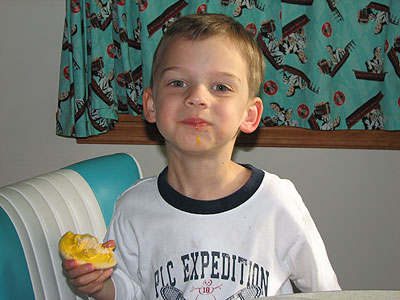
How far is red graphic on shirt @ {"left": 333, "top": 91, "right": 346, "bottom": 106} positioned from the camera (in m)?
2.06

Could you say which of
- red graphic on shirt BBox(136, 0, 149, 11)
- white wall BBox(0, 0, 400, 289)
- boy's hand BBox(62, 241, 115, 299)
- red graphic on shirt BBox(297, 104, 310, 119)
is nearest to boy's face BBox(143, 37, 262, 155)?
boy's hand BBox(62, 241, 115, 299)

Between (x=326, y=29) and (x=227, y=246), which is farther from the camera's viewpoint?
(x=326, y=29)

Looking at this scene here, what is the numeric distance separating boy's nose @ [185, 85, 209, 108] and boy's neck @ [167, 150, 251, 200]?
0.17 metres

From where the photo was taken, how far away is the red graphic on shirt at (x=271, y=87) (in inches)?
81.1

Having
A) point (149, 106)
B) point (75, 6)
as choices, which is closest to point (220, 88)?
point (149, 106)

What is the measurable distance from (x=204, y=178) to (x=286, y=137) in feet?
3.84

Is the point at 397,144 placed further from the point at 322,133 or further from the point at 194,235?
the point at 194,235

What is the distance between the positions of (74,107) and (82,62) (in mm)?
210

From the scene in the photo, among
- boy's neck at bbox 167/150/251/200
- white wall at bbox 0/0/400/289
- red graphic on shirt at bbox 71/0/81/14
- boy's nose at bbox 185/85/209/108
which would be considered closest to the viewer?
boy's nose at bbox 185/85/209/108

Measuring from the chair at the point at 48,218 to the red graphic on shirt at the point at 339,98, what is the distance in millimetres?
1171

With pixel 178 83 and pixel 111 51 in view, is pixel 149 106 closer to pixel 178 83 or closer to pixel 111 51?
pixel 178 83

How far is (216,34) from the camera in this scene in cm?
105

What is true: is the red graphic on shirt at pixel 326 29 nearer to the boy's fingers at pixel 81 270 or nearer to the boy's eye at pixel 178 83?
the boy's eye at pixel 178 83

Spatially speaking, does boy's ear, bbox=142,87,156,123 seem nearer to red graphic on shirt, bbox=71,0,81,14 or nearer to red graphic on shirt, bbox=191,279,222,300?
red graphic on shirt, bbox=191,279,222,300
